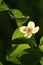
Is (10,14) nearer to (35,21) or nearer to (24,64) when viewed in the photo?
(35,21)

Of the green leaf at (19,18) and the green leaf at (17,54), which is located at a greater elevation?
the green leaf at (19,18)

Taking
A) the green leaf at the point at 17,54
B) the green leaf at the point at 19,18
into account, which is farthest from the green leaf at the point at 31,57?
the green leaf at the point at 19,18

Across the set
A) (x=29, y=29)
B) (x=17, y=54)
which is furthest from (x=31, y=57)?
(x=29, y=29)

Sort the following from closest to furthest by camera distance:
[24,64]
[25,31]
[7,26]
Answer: [24,64]
[25,31]
[7,26]

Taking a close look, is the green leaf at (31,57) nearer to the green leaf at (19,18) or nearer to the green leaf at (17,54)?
the green leaf at (17,54)

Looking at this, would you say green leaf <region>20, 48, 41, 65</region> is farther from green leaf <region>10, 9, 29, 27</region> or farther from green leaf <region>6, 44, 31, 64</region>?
green leaf <region>10, 9, 29, 27</region>

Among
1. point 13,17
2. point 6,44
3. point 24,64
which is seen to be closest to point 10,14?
point 13,17
